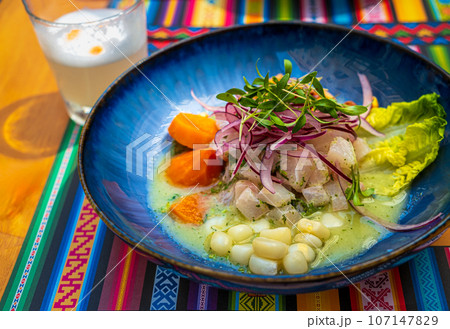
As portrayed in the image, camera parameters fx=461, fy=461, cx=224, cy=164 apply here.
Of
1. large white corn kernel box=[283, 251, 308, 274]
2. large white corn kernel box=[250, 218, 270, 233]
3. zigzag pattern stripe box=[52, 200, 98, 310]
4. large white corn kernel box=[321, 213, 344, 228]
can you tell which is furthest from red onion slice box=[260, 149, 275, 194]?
zigzag pattern stripe box=[52, 200, 98, 310]

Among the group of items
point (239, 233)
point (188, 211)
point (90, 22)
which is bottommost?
point (239, 233)

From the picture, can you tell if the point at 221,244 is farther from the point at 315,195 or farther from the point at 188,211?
the point at 315,195

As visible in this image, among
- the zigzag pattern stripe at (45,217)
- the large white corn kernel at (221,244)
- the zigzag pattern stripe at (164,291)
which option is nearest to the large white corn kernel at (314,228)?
the large white corn kernel at (221,244)

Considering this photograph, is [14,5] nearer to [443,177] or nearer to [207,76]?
[207,76]

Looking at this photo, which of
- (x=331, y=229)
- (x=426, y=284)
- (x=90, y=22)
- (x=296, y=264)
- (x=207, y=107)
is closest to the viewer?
(x=296, y=264)

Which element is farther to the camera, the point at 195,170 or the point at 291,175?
the point at 195,170

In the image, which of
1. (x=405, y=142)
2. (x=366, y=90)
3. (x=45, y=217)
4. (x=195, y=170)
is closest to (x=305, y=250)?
(x=195, y=170)

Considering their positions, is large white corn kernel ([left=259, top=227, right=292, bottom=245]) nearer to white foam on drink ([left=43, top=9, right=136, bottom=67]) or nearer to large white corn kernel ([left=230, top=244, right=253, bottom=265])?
large white corn kernel ([left=230, top=244, right=253, bottom=265])
